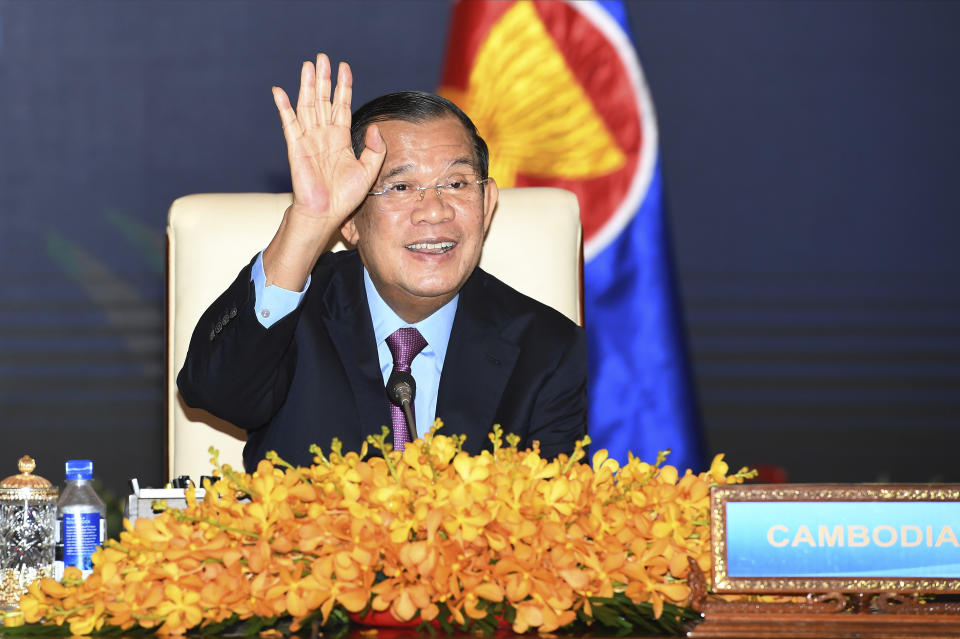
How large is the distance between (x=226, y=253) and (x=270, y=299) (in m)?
0.47

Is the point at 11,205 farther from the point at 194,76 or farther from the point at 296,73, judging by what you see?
the point at 296,73

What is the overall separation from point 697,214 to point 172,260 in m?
2.61

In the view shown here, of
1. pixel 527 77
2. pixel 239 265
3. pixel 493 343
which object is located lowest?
pixel 493 343

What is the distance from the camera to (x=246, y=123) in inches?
156

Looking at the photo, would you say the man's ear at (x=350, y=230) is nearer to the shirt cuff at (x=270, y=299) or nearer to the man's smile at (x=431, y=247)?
the man's smile at (x=431, y=247)

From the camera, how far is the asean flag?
3.38 m

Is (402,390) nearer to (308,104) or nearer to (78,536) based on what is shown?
(78,536)

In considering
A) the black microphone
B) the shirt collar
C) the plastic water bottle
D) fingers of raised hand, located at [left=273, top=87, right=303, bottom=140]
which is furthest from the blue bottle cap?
the shirt collar

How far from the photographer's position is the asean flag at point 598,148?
338 cm

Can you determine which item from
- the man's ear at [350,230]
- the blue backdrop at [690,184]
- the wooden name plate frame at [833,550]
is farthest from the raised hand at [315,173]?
the blue backdrop at [690,184]

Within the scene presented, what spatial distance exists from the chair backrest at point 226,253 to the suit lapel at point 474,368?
0.41ft


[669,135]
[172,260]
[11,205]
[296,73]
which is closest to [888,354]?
[669,135]

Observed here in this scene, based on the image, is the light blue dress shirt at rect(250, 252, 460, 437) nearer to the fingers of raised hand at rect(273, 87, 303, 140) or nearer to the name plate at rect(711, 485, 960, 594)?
the fingers of raised hand at rect(273, 87, 303, 140)

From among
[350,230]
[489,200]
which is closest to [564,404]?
[489,200]
